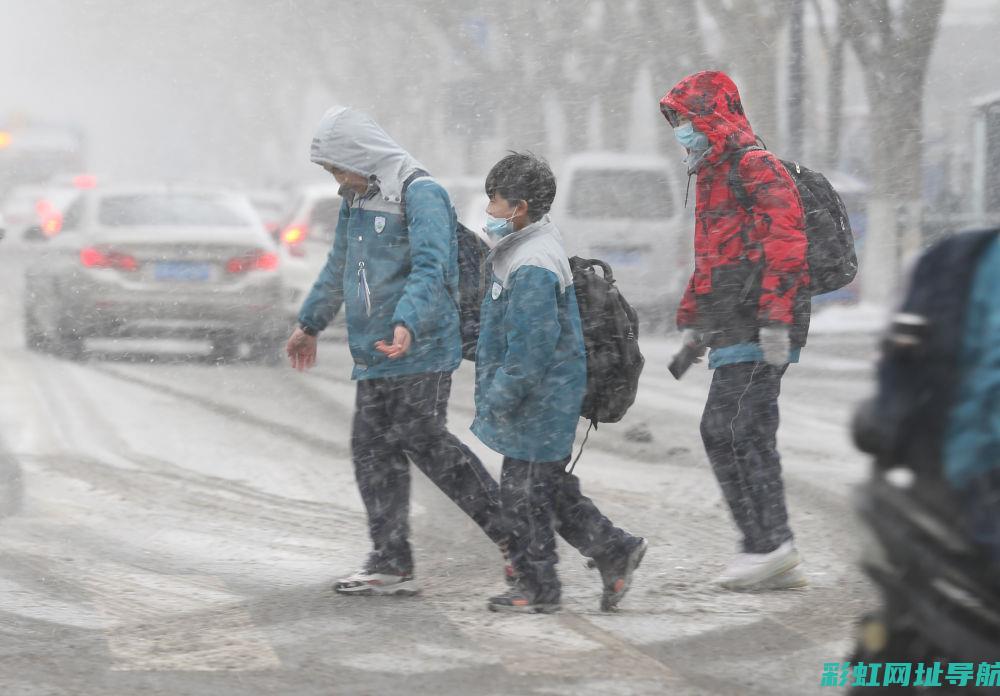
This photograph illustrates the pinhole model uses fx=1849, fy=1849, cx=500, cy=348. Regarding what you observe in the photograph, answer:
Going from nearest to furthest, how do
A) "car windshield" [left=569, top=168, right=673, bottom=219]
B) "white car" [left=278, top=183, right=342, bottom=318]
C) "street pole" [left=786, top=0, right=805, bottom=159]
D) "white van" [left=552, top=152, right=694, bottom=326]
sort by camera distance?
"white car" [left=278, top=183, right=342, bottom=318], "white van" [left=552, top=152, right=694, bottom=326], "car windshield" [left=569, top=168, right=673, bottom=219], "street pole" [left=786, top=0, right=805, bottom=159]

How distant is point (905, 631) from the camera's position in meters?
3.22

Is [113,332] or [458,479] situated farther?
[113,332]

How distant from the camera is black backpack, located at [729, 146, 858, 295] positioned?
5.83 m

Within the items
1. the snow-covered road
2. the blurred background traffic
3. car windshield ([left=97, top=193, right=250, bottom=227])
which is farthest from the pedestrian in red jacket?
car windshield ([left=97, top=193, right=250, bottom=227])

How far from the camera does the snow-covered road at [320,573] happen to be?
16.3 feet

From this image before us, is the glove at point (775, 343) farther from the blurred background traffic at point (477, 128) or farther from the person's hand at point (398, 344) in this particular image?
the blurred background traffic at point (477, 128)

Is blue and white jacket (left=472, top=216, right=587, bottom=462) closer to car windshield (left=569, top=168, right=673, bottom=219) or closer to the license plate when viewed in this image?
the license plate

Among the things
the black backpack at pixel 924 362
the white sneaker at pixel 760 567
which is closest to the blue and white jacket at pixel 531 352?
the white sneaker at pixel 760 567

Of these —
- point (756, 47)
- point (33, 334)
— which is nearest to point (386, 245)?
point (33, 334)

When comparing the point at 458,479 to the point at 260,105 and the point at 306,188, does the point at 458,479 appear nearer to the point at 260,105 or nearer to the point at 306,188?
the point at 306,188

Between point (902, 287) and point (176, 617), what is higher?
point (902, 287)

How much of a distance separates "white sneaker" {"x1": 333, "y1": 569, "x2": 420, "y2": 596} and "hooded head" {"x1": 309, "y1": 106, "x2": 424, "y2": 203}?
1215 millimetres

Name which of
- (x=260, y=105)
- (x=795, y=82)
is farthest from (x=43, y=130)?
(x=795, y=82)

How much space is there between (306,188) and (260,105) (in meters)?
42.2
